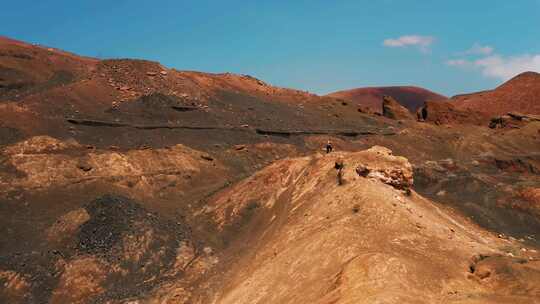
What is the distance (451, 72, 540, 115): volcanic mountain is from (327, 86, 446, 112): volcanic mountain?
47.7 ft

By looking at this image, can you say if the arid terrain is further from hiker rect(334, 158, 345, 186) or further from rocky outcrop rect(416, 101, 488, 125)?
rocky outcrop rect(416, 101, 488, 125)

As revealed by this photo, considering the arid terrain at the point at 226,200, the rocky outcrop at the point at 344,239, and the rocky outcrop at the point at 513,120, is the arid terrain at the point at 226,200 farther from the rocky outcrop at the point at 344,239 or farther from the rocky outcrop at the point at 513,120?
the rocky outcrop at the point at 513,120

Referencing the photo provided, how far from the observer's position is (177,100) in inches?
1759

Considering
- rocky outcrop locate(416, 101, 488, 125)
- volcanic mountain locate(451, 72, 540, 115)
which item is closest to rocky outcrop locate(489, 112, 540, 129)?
rocky outcrop locate(416, 101, 488, 125)

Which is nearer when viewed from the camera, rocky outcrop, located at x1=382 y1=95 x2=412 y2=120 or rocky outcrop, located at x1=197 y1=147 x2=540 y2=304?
rocky outcrop, located at x1=197 y1=147 x2=540 y2=304

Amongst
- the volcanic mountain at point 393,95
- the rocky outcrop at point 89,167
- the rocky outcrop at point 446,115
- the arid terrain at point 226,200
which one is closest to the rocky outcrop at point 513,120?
the rocky outcrop at point 446,115

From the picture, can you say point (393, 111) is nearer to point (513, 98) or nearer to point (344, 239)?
point (513, 98)

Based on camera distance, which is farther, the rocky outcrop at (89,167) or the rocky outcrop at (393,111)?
the rocky outcrop at (393,111)

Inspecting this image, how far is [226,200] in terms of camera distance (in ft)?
89.4

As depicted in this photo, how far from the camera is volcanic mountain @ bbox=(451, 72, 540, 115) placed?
7100 centimetres

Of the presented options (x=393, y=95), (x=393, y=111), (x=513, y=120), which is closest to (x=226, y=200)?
(x=393, y=111)

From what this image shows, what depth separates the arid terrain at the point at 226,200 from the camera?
1566cm

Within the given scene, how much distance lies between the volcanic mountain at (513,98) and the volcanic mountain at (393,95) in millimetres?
14549

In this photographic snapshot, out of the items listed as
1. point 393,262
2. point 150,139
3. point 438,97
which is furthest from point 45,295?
point 438,97
